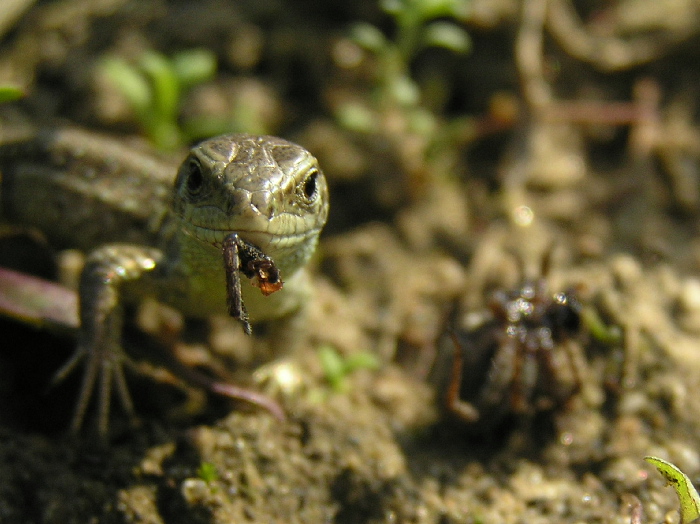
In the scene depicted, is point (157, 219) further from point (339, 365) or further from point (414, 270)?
point (414, 270)

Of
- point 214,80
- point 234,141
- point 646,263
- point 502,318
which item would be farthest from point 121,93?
point 646,263

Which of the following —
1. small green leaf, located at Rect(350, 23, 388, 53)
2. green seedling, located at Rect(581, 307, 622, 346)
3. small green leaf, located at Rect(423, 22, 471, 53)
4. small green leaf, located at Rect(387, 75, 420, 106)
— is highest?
small green leaf, located at Rect(423, 22, 471, 53)

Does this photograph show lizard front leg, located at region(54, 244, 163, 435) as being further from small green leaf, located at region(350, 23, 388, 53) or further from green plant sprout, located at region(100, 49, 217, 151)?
small green leaf, located at region(350, 23, 388, 53)

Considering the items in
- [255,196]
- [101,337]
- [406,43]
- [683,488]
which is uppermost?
[406,43]

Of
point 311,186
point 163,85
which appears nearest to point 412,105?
point 163,85

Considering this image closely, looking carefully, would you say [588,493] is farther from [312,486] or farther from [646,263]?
[646,263]

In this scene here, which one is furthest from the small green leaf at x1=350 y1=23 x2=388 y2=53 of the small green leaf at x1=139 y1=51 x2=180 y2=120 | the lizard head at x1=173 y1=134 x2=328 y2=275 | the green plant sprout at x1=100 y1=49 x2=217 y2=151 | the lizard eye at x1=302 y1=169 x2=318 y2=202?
the lizard eye at x1=302 y1=169 x2=318 y2=202

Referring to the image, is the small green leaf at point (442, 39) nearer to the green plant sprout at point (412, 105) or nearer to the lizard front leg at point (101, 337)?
the green plant sprout at point (412, 105)
